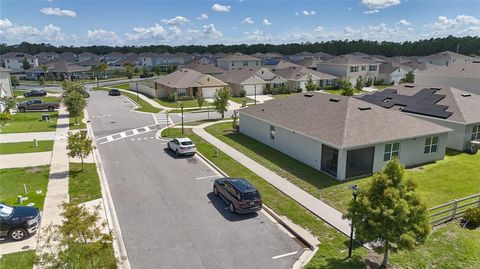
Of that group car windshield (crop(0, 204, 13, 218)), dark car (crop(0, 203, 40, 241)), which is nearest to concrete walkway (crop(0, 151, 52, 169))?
car windshield (crop(0, 204, 13, 218))

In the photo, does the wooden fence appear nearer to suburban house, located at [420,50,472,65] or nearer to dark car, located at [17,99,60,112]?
dark car, located at [17,99,60,112]

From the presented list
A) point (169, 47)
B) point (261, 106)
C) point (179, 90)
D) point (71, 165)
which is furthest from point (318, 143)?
point (169, 47)

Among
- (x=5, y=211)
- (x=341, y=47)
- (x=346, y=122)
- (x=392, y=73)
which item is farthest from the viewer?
(x=341, y=47)

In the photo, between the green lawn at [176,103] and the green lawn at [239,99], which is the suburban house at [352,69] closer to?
the green lawn at [239,99]

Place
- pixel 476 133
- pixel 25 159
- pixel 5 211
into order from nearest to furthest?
pixel 5 211 < pixel 25 159 < pixel 476 133

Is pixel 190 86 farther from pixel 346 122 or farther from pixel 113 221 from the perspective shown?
pixel 113 221

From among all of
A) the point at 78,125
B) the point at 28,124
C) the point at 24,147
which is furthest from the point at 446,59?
the point at 24,147

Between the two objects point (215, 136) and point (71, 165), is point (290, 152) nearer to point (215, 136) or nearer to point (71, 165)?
point (215, 136)

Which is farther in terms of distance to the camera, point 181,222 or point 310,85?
point 310,85
